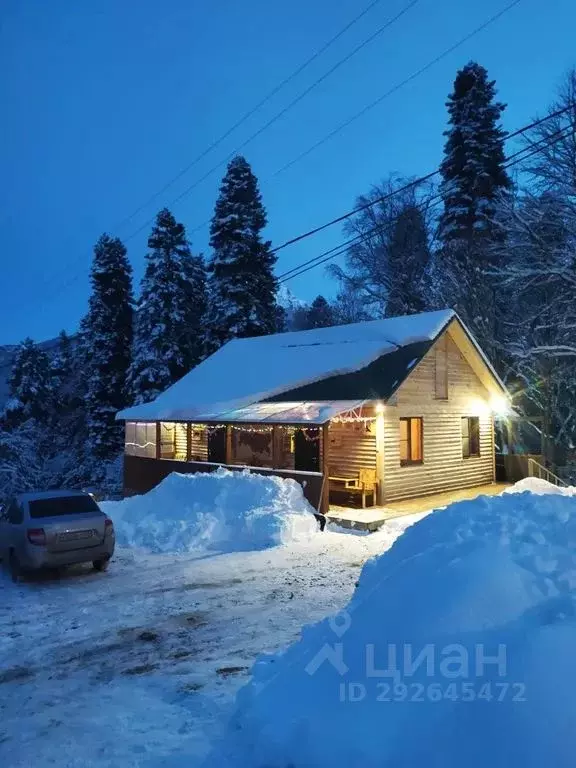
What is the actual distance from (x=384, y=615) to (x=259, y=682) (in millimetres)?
1269

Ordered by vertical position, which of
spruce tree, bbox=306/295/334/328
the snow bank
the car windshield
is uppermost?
spruce tree, bbox=306/295/334/328

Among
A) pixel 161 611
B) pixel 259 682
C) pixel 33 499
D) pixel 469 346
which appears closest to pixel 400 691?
pixel 259 682

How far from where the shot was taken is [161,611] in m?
8.16

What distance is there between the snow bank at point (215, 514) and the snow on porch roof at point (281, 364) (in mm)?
5155

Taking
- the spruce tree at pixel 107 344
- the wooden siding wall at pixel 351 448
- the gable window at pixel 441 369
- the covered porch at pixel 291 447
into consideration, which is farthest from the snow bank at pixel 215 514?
the spruce tree at pixel 107 344

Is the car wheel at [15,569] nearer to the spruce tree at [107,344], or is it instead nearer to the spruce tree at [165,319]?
the spruce tree at [165,319]

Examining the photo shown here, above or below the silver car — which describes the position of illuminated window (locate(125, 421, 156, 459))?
above

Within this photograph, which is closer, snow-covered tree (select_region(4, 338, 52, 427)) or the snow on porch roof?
the snow on porch roof

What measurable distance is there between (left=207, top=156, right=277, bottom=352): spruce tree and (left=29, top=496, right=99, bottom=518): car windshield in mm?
24289

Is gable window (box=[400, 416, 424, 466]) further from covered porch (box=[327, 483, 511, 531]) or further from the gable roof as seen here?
the gable roof

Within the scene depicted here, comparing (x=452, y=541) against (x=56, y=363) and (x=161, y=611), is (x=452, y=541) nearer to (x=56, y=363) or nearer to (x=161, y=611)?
(x=161, y=611)

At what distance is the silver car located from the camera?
377 inches

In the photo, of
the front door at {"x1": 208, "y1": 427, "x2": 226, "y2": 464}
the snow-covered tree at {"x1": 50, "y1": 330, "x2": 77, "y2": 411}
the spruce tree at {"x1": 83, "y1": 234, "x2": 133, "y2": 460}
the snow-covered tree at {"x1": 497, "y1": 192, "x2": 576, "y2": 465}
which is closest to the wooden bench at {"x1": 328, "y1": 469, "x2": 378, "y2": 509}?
the snow-covered tree at {"x1": 497, "y1": 192, "x2": 576, "y2": 465}

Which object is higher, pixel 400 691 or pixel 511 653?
pixel 511 653
